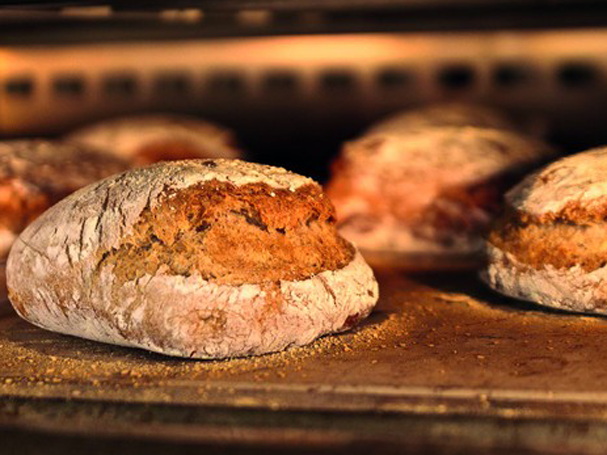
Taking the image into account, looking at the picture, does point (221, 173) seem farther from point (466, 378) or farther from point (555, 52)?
point (555, 52)

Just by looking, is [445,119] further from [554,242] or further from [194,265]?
[194,265]

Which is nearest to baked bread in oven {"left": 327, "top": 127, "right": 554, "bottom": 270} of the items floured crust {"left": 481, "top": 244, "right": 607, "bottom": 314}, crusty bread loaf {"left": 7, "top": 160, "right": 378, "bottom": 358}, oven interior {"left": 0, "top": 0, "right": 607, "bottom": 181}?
floured crust {"left": 481, "top": 244, "right": 607, "bottom": 314}

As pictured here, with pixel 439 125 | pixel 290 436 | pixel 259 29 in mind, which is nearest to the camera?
pixel 290 436

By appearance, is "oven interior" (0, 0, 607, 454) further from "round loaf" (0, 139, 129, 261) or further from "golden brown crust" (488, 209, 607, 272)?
"round loaf" (0, 139, 129, 261)

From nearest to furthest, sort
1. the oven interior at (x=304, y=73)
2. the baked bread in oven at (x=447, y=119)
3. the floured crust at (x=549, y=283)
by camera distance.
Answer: the floured crust at (x=549, y=283) < the baked bread in oven at (x=447, y=119) < the oven interior at (x=304, y=73)

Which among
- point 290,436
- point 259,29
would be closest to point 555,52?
point 259,29

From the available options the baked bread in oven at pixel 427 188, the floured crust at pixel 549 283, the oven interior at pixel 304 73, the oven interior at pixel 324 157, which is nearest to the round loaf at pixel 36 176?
the oven interior at pixel 324 157

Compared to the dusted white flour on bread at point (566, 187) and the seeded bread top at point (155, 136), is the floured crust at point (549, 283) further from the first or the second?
the seeded bread top at point (155, 136)
